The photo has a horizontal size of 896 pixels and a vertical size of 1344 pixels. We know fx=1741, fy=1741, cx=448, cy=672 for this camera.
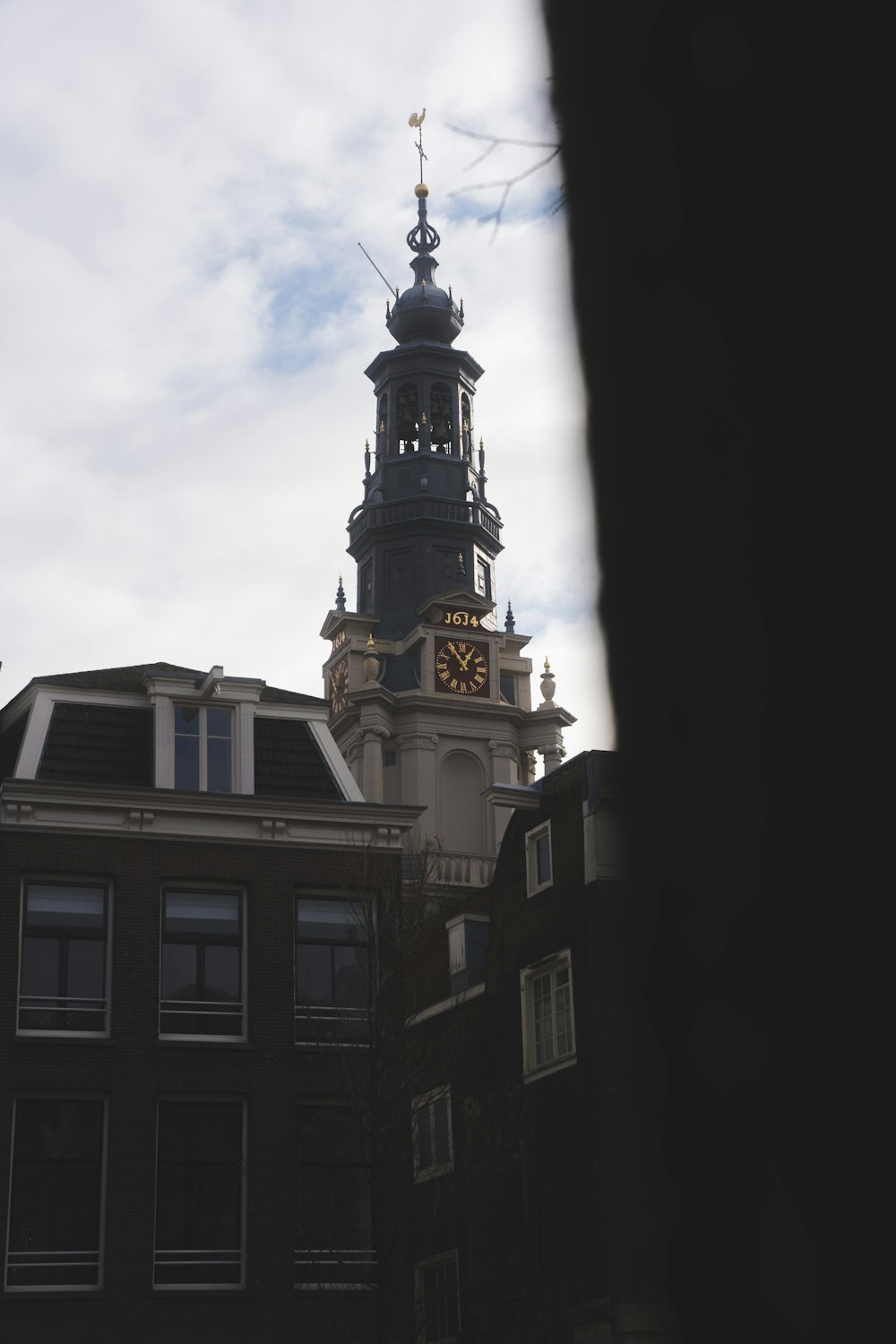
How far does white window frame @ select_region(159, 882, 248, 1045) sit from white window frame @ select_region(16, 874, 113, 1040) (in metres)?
0.82

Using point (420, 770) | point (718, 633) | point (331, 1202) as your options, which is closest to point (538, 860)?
point (331, 1202)

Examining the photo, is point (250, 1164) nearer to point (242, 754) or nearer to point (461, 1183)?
point (461, 1183)

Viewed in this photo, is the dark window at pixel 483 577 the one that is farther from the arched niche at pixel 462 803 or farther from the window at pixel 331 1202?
the window at pixel 331 1202

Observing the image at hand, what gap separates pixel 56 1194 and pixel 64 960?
3.63 metres

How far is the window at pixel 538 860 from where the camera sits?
33656 mm

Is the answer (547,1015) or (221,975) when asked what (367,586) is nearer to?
(547,1015)

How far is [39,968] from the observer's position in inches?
1078

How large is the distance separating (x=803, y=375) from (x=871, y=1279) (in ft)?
5.39

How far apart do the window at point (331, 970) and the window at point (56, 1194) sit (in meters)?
3.65

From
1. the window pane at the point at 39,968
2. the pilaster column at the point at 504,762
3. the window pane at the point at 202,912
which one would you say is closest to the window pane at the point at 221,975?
the window pane at the point at 202,912

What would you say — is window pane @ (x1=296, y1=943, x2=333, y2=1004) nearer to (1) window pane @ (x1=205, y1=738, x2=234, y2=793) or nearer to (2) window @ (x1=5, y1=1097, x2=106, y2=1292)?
(1) window pane @ (x1=205, y1=738, x2=234, y2=793)

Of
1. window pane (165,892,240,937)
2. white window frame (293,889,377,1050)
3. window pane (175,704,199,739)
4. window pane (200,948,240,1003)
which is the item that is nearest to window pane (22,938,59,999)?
window pane (165,892,240,937)

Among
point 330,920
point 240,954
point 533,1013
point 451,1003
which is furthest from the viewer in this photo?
point 451,1003

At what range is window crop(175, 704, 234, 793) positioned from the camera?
29.7 meters
